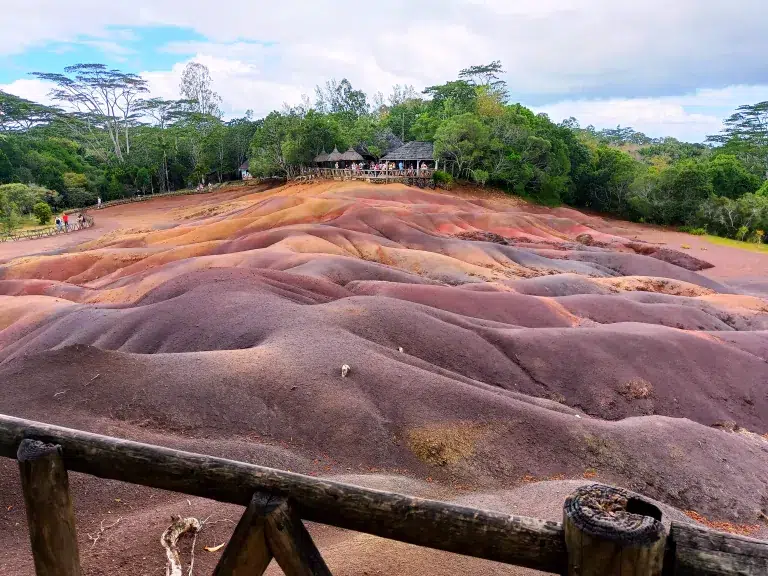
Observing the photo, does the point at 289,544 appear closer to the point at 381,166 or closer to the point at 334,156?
the point at 381,166

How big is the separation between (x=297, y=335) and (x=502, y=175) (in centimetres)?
4870

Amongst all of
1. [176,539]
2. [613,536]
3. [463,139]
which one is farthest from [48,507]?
[463,139]

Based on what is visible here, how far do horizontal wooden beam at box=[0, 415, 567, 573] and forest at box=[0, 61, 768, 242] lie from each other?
54.6 meters

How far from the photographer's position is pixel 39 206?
54.4 m

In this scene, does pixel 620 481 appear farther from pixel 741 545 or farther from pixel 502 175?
pixel 502 175

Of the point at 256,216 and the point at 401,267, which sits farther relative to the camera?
the point at 256,216

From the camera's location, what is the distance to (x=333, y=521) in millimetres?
3064

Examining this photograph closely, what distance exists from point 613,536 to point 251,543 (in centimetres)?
180

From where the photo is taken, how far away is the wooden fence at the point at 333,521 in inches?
103

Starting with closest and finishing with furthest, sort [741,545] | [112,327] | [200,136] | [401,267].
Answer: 1. [741,545]
2. [112,327]
3. [401,267]
4. [200,136]

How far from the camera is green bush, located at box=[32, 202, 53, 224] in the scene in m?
54.4

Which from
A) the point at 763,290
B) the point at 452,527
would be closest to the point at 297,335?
the point at 452,527

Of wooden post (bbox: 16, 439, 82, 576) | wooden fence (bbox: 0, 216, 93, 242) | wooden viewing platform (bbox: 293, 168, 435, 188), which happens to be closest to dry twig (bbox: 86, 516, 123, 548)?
wooden post (bbox: 16, 439, 82, 576)

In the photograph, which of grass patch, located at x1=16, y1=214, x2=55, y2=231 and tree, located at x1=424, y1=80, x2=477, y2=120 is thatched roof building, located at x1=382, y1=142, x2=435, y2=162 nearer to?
tree, located at x1=424, y1=80, x2=477, y2=120
